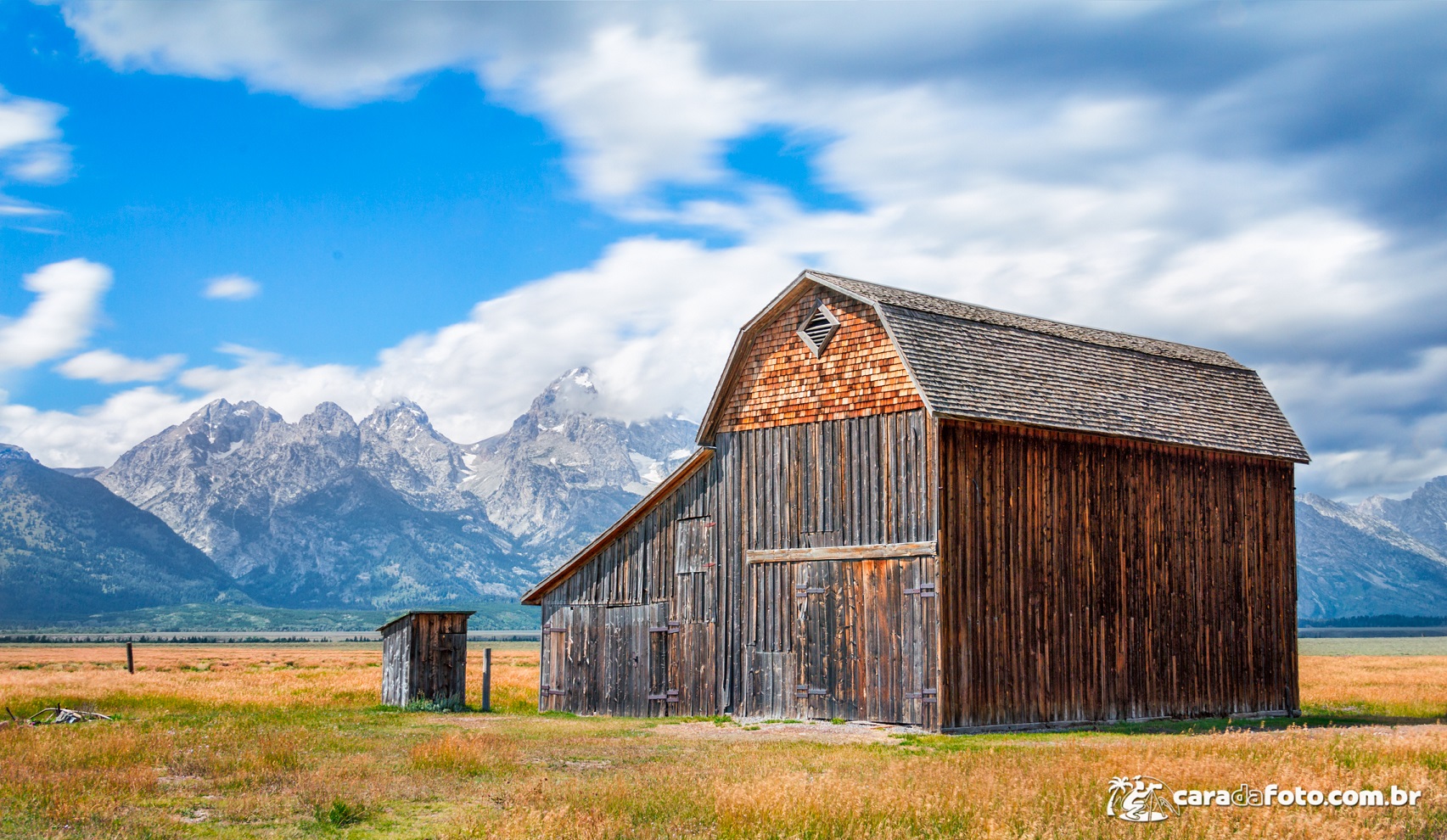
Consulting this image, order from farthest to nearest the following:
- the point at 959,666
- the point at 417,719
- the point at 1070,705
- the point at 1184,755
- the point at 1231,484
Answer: the point at 1231,484
the point at 417,719
the point at 1070,705
the point at 959,666
the point at 1184,755

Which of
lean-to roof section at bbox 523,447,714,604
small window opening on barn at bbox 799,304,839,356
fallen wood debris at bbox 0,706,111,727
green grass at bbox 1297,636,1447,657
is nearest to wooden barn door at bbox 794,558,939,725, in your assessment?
lean-to roof section at bbox 523,447,714,604

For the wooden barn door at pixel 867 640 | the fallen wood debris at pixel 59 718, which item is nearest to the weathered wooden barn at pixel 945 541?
the wooden barn door at pixel 867 640

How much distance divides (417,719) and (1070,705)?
1420 cm

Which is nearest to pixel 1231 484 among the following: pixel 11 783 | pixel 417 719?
pixel 417 719

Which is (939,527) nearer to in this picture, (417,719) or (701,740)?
(701,740)

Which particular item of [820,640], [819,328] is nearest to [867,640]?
[820,640]

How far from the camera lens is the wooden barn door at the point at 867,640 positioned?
24.8 meters

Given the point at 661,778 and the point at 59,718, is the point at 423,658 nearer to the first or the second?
the point at 59,718

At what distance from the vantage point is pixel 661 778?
15.7 meters

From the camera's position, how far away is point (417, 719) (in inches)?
1124

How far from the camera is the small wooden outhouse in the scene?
32094mm

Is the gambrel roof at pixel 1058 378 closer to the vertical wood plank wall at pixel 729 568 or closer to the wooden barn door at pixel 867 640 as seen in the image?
the vertical wood plank wall at pixel 729 568

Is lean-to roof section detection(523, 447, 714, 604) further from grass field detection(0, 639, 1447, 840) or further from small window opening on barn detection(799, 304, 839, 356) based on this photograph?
grass field detection(0, 639, 1447, 840)

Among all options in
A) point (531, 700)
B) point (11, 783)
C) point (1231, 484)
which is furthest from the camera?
point (531, 700)
